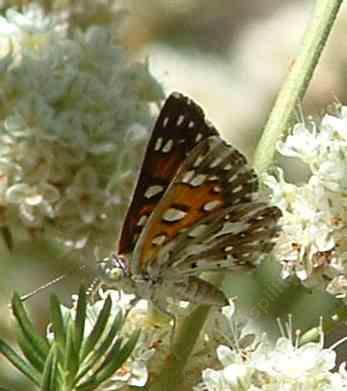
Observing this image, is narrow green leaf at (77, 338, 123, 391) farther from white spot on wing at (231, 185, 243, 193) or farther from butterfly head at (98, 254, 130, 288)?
white spot on wing at (231, 185, 243, 193)

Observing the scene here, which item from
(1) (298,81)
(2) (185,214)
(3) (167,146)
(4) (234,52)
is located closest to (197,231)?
(2) (185,214)

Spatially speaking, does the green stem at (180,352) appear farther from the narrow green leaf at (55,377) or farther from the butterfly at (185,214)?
the narrow green leaf at (55,377)

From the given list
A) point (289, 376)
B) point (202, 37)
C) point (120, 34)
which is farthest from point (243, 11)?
point (289, 376)

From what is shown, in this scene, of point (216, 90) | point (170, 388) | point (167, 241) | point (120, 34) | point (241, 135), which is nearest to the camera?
A: point (170, 388)

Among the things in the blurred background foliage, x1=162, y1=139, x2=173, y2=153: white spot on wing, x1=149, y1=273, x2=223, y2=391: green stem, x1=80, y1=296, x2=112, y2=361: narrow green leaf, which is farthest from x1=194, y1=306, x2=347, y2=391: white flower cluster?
the blurred background foliage

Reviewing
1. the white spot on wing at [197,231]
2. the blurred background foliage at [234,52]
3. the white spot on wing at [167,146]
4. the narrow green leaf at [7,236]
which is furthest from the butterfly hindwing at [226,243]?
the blurred background foliage at [234,52]

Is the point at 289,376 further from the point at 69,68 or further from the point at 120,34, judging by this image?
the point at 120,34
